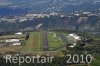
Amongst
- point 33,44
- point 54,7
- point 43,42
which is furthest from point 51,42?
point 54,7

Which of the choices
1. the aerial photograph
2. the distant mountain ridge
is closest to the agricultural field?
the aerial photograph

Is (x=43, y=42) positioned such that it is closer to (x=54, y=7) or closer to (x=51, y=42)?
(x=51, y=42)

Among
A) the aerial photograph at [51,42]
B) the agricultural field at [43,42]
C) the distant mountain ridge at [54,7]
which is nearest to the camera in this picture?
the aerial photograph at [51,42]

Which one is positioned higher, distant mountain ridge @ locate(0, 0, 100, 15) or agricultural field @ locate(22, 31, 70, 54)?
agricultural field @ locate(22, 31, 70, 54)

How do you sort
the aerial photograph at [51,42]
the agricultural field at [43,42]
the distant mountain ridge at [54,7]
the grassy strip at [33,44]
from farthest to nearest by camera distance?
the distant mountain ridge at [54,7] < the agricultural field at [43,42] < the grassy strip at [33,44] < the aerial photograph at [51,42]

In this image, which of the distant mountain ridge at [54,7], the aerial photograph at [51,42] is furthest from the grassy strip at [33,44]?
the distant mountain ridge at [54,7]

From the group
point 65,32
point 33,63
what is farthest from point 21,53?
point 65,32

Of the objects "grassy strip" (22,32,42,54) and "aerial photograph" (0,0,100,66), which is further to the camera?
"grassy strip" (22,32,42,54)

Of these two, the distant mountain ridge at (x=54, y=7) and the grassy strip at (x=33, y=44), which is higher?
the grassy strip at (x=33, y=44)

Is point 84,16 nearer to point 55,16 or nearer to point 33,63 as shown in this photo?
point 55,16

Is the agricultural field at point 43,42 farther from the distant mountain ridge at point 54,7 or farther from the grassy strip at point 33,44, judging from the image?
the distant mountain ridge at point 54,7

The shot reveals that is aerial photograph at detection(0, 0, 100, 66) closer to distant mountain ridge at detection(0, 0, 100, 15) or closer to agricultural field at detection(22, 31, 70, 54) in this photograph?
agricultural field at detection(22, 31, 70, 54)
